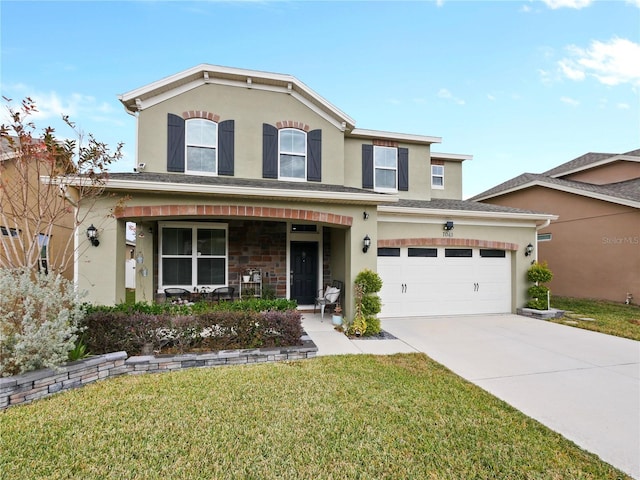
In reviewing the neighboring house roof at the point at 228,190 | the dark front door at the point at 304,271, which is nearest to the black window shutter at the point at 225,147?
the neighboring house roof at the point at 228,190

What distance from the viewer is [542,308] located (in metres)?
9.80

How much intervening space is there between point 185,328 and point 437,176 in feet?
37.2

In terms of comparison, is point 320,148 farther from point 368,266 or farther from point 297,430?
point 297,430

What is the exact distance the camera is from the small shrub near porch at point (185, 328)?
5.14m

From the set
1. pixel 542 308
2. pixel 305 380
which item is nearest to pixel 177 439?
pixel 305 380

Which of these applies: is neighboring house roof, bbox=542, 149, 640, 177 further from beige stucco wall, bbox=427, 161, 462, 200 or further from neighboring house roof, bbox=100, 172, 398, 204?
neighboring house roof, bbox=100, 172, 398, 204

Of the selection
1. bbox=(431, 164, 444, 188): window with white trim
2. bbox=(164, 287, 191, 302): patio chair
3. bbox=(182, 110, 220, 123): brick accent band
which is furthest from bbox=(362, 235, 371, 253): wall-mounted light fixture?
bbox=(431, 164, 444, 188): window with white trim

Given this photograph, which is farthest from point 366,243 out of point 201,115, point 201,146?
point 201,115

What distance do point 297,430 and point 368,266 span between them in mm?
5067

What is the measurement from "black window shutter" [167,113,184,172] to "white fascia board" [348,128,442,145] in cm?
544

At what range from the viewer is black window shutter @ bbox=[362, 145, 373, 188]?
35.3ft

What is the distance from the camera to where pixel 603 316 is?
970 cm

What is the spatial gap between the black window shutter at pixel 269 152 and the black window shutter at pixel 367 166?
331 centimetres

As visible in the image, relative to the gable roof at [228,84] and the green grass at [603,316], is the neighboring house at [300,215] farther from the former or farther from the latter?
the green grass at [603,316]
